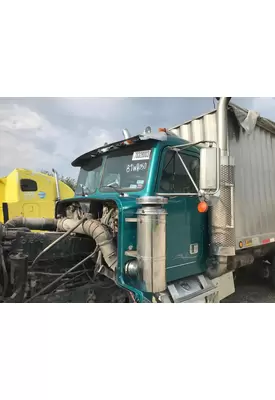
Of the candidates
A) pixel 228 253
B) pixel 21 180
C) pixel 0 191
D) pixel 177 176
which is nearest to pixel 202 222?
pixel 228 253

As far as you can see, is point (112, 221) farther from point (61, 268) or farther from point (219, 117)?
point (219, 117)

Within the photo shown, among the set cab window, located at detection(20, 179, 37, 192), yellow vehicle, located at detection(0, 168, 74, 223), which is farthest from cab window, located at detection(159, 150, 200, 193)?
cab window, located at detection(20, 179, 37, 192)

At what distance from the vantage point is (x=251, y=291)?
514cm

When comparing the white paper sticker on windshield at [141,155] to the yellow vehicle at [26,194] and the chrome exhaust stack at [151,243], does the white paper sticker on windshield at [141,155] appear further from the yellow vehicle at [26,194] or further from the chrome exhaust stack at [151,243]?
the yellow vehicle at [26,194]

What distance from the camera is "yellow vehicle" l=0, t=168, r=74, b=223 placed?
6.99 m

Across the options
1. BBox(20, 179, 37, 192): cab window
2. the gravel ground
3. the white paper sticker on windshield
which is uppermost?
the white paper sticker on windshield

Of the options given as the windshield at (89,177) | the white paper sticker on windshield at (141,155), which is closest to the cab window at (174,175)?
the white paper sticker on windshield at (141,155)

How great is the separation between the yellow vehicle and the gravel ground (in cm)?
439

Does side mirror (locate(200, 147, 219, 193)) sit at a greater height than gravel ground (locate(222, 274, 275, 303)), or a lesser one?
greater

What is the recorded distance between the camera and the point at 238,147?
394 centimetres

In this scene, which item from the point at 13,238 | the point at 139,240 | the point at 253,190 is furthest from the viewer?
the point at 253,190

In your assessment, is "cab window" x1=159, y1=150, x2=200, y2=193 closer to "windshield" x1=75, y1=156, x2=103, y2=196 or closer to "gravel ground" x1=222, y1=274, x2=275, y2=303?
"windshield" x1=75, y1=156, x2=103, y2=196

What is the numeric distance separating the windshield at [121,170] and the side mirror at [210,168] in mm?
Result: 668

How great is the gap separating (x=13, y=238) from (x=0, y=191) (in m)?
4.88
